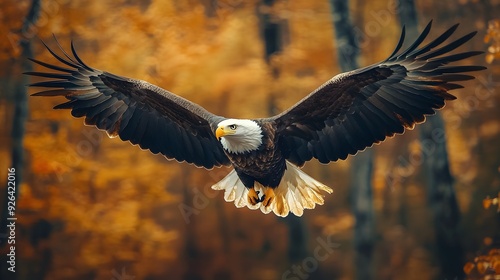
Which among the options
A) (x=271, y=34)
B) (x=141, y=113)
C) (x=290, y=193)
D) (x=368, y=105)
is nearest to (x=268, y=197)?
(x=290, y=193)

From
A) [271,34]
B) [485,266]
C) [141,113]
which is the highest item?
[271,34]

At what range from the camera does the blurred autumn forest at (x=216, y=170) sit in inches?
230

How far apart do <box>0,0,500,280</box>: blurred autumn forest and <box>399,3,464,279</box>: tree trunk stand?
0.09ft

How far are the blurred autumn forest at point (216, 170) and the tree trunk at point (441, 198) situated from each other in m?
0.03

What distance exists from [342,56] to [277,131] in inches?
77.2

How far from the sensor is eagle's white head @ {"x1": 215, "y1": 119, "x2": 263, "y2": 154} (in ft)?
12.7

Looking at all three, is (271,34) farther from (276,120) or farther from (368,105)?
(368,105)

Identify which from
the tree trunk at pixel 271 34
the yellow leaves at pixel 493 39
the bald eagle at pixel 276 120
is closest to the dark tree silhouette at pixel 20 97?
the bald eagle at pixel 276 120

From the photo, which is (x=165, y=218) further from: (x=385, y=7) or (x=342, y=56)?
(x=385, y=7)

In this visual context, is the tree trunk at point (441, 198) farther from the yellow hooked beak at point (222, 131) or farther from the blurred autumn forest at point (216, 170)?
the yellow hooked beak at point (222, 131)

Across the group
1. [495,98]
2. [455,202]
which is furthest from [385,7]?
[455,202]

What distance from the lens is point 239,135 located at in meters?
3.91

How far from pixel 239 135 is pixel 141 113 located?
2.55ft

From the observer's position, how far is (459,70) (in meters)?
3.72
